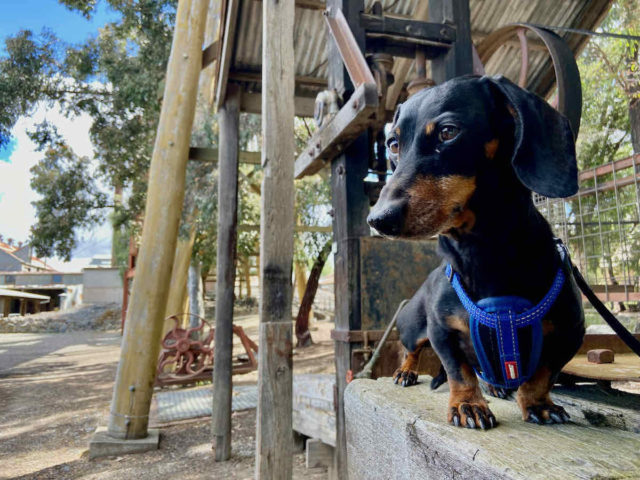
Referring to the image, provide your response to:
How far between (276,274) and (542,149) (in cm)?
187

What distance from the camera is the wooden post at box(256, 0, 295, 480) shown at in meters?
2.64

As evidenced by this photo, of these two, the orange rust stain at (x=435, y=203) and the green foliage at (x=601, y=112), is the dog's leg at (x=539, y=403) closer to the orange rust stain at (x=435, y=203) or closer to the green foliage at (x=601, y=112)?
the orange rust stain at (x=435, y=203)

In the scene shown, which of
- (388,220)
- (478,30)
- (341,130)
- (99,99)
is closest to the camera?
(388,220)

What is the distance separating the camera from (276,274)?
2715mm

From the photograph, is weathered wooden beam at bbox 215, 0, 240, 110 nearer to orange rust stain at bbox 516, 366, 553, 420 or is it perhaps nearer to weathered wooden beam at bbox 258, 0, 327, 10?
weathered wooden beam at bbox 258, 0, 327, 10

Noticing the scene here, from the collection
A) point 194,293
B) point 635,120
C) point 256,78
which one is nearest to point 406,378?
point 256,78

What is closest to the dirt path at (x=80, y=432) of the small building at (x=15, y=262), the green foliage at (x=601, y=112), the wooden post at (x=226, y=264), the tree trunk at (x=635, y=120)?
the wooden post at (x=226, y=264)

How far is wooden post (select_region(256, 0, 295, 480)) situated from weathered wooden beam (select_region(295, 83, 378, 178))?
131mm

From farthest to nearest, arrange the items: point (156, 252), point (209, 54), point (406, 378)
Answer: point (209, 54) < point (156, 252) < point (406, 378)

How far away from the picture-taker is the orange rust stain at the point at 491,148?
1.10 metres

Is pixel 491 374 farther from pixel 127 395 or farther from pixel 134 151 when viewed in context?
pixel 134 151

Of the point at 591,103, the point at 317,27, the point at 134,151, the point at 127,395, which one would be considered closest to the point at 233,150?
the point at 317,27

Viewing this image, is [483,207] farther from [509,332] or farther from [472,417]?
[472,417]

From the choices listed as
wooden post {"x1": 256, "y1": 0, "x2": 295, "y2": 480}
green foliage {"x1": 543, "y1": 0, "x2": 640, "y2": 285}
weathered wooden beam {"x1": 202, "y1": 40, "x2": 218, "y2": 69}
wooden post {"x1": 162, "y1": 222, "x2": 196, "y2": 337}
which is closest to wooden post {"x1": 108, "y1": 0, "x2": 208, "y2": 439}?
weathered wooden beam {"x1": 202, "y1": 40, "x2": 218, "y2": 69}
